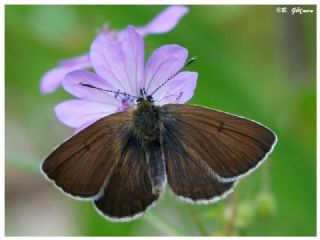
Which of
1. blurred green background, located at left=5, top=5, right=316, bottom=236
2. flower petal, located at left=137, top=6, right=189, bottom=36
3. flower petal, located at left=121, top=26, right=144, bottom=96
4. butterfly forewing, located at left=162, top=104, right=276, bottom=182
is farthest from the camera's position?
blurred green background, located at left=5, top=5, right=316, bottom=236

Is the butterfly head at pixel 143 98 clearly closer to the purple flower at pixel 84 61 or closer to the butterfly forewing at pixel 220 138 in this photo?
the butterfly forewing at pixel 220 138

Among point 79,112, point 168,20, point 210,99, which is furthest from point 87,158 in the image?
point 210,99

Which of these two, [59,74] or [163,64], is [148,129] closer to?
[163,64]

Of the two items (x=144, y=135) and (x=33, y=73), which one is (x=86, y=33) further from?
(x=144, y=135)

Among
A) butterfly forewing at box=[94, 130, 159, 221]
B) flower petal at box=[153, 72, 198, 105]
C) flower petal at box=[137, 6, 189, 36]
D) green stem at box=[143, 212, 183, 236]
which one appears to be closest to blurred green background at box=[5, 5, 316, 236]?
green stem at box=[143, 212, 183, 236]

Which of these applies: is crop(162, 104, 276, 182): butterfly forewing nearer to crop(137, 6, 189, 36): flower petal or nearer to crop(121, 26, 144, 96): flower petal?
crop(121, 26, 144, 96): flower petal

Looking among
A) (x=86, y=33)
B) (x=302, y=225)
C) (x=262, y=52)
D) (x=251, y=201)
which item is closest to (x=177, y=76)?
(x=251, y=201)

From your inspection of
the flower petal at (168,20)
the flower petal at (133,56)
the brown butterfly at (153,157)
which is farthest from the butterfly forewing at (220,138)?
the flower petal at (168,20)
